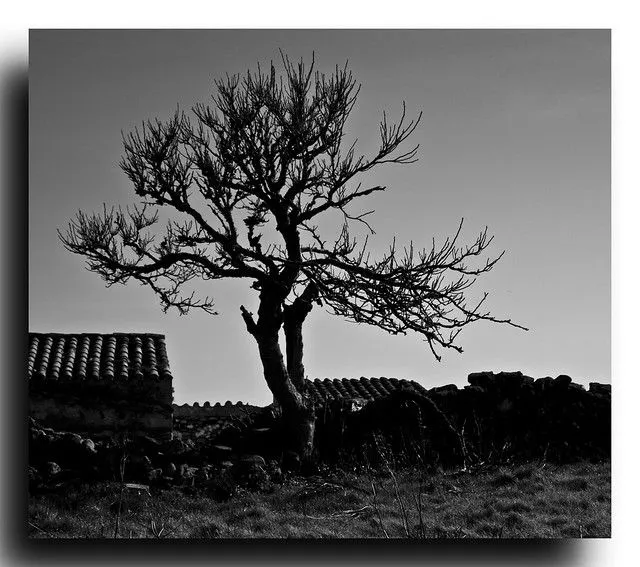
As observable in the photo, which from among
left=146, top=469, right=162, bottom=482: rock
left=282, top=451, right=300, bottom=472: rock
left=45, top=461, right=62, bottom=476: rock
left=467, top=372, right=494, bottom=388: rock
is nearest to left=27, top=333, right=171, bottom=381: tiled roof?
left=45, top=461, right=62, bottom=476: rock

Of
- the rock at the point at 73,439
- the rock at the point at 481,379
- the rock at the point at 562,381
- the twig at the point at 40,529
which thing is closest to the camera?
the twig at the point at 40,529

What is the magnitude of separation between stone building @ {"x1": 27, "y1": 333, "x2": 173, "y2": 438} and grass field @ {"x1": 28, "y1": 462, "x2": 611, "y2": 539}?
1093 mm

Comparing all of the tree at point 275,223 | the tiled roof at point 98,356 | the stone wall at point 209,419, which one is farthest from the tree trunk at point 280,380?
the tiled roof at point 98,356

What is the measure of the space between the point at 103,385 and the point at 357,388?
286cm

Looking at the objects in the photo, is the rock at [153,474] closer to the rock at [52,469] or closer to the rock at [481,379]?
the rock at [52,469]

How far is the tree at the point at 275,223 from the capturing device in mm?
6508

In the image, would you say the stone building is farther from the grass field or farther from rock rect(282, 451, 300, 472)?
rock rect(282, 451, 300, 472)

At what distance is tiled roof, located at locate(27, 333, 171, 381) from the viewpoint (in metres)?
6.89

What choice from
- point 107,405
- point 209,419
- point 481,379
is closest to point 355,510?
point 481,379

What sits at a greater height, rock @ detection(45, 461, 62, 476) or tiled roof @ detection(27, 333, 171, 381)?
tiled roof @ detection(27, 333, 171, 381)

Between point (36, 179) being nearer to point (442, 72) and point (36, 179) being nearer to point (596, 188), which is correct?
point (442, 72)

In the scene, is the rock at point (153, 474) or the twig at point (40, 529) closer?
the twig at point (40, 529)

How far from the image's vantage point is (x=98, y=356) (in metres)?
8.70

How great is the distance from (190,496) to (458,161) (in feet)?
9.96
